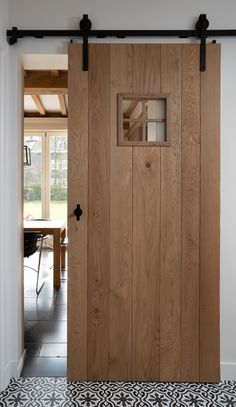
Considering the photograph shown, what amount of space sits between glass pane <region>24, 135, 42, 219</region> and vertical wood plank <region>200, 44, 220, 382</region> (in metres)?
4.79

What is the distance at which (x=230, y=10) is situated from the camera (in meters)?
1.91

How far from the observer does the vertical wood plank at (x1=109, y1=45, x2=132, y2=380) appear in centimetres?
184

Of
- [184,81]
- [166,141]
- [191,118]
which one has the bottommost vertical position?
[166,141]

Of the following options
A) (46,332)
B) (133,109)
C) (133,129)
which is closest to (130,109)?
(133,109)

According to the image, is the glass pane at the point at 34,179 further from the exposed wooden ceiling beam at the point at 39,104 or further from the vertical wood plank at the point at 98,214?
the vertical wood plank at the point at 98,214

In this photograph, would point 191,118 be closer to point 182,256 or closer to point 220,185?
point 220,185

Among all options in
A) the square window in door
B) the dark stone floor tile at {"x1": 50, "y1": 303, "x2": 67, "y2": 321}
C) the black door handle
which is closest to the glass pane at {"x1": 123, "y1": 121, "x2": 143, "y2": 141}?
the square window in door

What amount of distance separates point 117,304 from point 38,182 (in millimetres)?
4716

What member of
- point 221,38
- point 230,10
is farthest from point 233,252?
point 230,10

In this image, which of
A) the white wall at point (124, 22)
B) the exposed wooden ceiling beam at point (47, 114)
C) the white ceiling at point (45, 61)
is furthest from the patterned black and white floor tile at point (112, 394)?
the exposed wooden ceiling beam at point (47, 114)

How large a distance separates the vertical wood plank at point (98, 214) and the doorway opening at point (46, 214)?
0.95ft

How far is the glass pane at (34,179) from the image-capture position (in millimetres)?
6137

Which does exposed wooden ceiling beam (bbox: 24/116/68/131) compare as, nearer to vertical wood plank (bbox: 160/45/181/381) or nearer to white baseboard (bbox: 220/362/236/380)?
vertical wood plank (bbox: 160/45/181/381)

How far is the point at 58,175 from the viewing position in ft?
20.3
